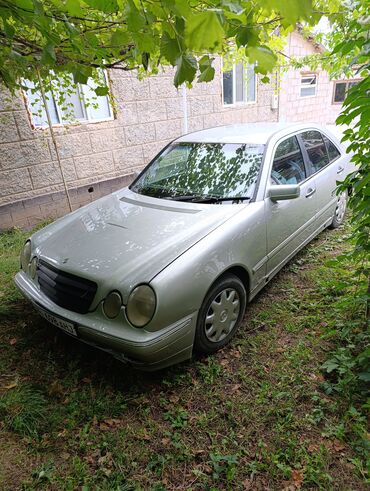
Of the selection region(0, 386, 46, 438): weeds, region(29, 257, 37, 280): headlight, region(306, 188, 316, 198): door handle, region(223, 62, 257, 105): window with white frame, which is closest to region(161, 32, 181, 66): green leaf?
region(29, 257, 37, 280): headlight

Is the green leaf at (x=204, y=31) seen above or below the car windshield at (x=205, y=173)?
above

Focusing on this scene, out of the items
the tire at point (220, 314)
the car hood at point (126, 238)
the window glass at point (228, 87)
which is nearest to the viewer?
the car hood at point (126, 238)

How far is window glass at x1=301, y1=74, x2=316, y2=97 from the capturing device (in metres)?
10.6

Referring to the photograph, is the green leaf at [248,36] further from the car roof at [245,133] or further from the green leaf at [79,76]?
the car roof at [245,133]

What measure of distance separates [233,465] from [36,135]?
4866mm

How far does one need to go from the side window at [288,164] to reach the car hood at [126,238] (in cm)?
68

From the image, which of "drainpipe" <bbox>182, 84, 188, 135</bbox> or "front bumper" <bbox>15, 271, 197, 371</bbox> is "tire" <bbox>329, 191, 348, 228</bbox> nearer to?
"front bumper" <bbox>15, 271, 197, 371</bbox>

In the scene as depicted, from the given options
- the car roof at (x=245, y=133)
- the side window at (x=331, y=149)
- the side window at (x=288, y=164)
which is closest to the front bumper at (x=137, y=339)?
the side window at (x=288, y=164)

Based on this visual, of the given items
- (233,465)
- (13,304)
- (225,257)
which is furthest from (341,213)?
(13,304)

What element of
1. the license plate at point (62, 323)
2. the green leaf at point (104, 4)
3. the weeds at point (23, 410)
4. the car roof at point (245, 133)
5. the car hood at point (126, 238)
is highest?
the green leaf at point (104, 4)

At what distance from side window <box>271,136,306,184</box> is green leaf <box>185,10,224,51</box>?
2185 millimetres

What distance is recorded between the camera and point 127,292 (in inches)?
78.6

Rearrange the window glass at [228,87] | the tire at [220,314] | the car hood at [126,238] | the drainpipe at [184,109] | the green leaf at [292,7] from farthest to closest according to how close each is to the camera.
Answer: the window glass at [228,87], the drainpipe at [184,109], the tire at [220,314], the car hood at [126,238], the green leaf at [292,7]

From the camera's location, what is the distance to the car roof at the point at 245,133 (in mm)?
3215
